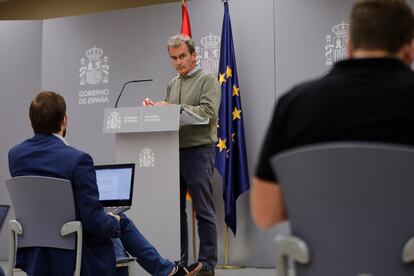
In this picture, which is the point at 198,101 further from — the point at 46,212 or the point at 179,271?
the point at 46,212

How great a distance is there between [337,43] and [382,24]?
12.6 ft

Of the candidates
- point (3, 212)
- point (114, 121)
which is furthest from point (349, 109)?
point (114, 121)

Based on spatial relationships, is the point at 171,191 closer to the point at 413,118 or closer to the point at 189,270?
the point at 189,270

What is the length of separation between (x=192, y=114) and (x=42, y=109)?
61.2 inches

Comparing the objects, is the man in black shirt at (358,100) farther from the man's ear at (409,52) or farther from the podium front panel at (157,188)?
the podium front panel at (157,188)

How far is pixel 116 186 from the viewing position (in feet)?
11.2

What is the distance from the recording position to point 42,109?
9.25 feet

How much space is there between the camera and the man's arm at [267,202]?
1.51 meters

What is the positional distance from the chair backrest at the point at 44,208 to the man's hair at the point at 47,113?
0.28m

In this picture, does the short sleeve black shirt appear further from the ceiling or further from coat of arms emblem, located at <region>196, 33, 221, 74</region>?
the ceiling

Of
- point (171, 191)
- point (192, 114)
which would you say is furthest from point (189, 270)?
point (192, 114)

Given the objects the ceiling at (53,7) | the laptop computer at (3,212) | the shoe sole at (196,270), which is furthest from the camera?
the ceiling at (53,7)

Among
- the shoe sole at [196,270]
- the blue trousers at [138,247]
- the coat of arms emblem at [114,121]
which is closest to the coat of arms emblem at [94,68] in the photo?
the coat of arms emblem at [114,121]

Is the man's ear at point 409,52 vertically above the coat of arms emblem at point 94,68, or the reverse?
the coat of arms emblem at point 94,68
